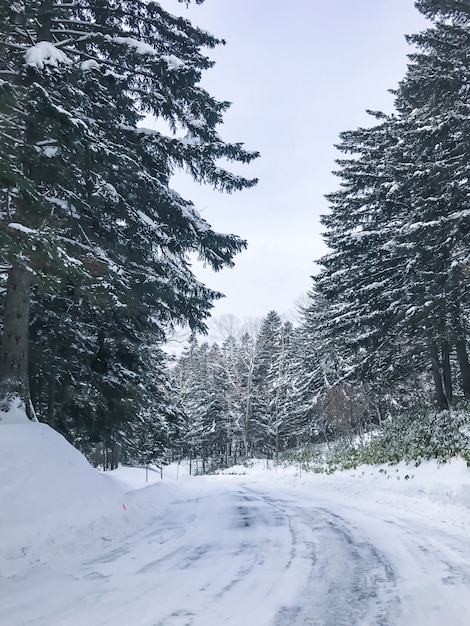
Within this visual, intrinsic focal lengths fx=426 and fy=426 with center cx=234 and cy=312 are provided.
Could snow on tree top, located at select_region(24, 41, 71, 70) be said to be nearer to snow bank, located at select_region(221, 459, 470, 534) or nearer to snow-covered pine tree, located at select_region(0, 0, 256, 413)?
snow-covered pine tree, located at select_region(0, 0, 256, 413)

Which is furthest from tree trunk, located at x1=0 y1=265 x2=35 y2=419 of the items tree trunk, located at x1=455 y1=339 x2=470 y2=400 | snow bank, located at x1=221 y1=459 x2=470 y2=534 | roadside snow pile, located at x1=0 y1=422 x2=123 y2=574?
tree trunk, located at x1=455 y1=339 x2=470 y2=400

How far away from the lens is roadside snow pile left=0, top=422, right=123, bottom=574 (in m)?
5.18

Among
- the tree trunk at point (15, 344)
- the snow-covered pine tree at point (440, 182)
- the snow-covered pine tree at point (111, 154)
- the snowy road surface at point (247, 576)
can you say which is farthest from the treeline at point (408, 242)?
the tree trunk at point (15, 344)

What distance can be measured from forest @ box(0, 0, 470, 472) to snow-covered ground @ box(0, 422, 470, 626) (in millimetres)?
2067

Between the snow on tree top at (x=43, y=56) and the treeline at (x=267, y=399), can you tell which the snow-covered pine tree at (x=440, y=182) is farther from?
the treeline at (x=267, y=399)

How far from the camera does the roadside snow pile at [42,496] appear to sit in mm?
5180

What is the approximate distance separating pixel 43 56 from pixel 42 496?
6552 mm

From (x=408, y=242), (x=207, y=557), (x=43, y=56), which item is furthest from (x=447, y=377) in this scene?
(x=43, y=56)

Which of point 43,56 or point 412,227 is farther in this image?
point 412,227

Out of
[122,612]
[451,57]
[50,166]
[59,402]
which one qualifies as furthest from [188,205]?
A: [451,57]

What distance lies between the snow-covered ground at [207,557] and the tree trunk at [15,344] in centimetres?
72

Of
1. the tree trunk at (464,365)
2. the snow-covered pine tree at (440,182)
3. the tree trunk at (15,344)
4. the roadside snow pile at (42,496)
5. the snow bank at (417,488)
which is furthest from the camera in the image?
the tree trunk at (464,365)

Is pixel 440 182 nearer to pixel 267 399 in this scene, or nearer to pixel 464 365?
pixel 464 365

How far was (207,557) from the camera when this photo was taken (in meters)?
5.39
